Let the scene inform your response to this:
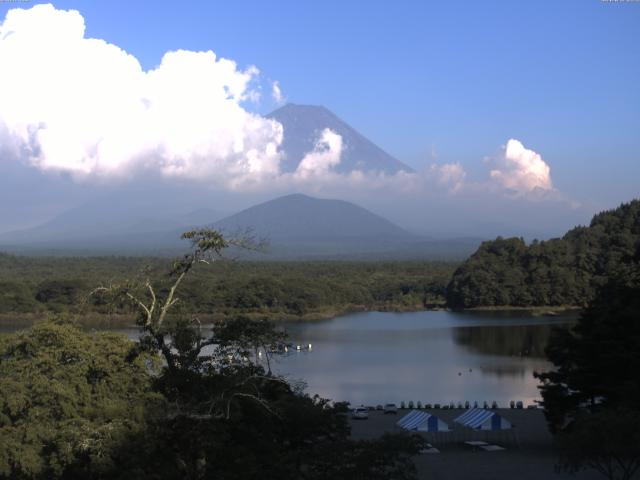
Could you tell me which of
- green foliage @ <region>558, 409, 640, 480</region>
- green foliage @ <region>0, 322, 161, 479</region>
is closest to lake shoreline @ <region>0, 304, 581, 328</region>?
green foliage @ <region>0, 322, 161, 479</region>

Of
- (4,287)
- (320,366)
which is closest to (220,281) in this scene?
(4,287)

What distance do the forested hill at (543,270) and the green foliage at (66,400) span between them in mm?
36992

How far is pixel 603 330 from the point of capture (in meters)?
12.1

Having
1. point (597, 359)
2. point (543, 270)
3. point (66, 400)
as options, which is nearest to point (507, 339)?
point (543, 270)

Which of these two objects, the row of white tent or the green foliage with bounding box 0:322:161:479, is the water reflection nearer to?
the row of white tent

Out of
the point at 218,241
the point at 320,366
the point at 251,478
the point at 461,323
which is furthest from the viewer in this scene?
the point at 461,323

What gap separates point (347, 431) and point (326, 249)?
5457 inches

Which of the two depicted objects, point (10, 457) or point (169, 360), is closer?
point (10, 457)

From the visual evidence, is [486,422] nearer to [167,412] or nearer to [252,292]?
[167,412]

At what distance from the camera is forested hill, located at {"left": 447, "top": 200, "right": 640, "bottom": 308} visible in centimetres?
4378

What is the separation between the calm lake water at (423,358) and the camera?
67.6 feet

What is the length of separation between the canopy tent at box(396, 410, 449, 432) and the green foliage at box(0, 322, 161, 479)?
6.17 meters

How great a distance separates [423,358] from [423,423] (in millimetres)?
13602

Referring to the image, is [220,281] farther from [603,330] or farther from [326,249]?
[326,249]
